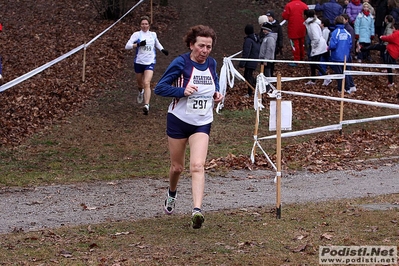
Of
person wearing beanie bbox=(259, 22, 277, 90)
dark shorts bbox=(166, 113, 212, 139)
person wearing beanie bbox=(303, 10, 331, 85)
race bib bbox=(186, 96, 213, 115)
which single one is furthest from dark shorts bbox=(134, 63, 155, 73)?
race bib bbox=(186, 96, 213, 115)

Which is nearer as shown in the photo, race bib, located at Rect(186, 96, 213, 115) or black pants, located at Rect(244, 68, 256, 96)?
race bib, located at Rect(186, 96, 213, 115)

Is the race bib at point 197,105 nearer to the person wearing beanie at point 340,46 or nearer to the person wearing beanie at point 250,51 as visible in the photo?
the person wearing beanie at point 250,51

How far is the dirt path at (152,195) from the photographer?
8.30 metres

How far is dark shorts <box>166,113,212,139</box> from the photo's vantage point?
24.5 feet

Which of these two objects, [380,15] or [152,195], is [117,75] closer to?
[380,15]

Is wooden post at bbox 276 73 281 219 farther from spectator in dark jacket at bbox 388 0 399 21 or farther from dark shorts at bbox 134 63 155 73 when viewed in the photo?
spectator in dark jacket at bbox 388 0 399 21

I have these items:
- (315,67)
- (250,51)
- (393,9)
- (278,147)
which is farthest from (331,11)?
(278,147)

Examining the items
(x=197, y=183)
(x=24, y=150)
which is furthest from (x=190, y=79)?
(x=24, y=150)

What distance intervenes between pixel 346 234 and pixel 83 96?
1113 cm

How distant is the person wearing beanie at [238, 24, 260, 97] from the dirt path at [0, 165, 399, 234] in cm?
637

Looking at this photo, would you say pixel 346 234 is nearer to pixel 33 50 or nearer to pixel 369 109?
pixel 369 109

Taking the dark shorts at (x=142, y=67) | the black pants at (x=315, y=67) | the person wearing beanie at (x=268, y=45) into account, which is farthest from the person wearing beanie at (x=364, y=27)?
the dark shorts at (x=142, y=67)

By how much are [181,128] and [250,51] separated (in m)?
10.3

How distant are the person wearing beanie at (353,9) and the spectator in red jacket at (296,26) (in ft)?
5.80
